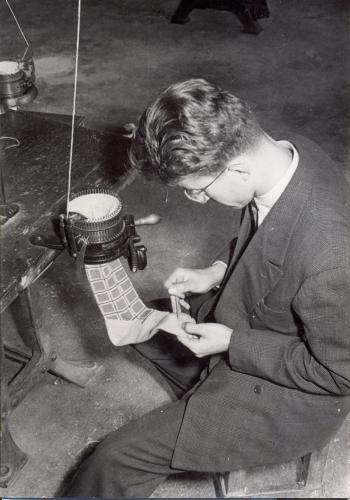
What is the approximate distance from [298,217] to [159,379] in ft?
4.51

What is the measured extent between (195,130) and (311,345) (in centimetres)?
67

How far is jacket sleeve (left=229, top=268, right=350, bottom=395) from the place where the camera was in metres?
1.52

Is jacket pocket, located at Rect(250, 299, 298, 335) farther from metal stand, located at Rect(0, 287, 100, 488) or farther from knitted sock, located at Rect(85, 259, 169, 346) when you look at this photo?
metal stand, located at Rect(0, 287, 100, 488)

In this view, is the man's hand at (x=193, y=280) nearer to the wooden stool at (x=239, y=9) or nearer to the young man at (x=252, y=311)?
the young man at (x=252, y=311)

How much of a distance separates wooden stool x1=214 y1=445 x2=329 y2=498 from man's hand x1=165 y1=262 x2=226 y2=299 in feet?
2.18

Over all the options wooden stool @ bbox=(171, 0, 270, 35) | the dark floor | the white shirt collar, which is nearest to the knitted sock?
the white shirt collar

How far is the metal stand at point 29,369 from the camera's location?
2.23m

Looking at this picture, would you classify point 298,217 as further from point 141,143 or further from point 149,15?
point 149,15

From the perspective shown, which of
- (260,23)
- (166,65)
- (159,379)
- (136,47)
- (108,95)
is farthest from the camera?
(260,23)

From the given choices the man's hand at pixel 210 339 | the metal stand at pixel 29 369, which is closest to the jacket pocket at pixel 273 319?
the man's hand at pixel 210 339

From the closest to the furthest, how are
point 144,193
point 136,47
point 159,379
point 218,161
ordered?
point 218,161, point 159,379, point 144,193, point 136,47

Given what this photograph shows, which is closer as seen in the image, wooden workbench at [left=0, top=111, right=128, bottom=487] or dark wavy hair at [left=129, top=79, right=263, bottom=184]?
dark wavy hair at [left=129, top=79, right=263, bottom=184]

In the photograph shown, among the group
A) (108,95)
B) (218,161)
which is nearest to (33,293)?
(218,161)

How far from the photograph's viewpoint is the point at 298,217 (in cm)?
165
